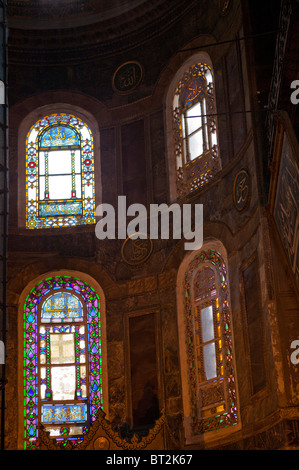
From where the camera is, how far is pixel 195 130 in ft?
49.3

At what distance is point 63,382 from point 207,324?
97.1 inches

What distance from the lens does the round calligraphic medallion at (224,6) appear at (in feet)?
46.7

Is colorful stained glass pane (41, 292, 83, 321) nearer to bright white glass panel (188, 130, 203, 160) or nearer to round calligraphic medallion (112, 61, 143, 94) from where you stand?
bright white glass panel (188, 130, 203, 160)

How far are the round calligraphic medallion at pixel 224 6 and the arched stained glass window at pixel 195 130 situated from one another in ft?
2.90

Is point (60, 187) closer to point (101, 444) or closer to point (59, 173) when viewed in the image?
point (59, 173)

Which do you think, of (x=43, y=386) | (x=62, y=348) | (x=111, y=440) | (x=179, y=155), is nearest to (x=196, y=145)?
(x=179, y=155)

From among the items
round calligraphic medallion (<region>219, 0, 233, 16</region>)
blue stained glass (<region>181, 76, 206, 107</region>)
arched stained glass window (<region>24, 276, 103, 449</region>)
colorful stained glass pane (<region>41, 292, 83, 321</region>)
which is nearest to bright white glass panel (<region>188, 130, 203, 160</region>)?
blue stained glass (<region>181, 76, 206, 107</region>)

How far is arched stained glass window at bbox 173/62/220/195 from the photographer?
1448 centimetres

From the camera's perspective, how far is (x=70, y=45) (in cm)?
1669

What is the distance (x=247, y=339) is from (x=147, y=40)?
592 centimetres

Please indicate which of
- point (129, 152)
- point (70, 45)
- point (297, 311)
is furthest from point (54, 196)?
point (297, 311)

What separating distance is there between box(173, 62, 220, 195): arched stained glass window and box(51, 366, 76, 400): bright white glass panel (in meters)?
3.19

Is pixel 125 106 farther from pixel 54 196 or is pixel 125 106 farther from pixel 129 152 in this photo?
pixel 54 196

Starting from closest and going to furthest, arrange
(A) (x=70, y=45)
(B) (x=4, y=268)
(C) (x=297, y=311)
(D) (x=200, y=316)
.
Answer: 1. (C) (x=297, y=311)
2. (B) (x=4, y=268)
3. (D) (x=200, y=316)
4. (A) (x=70, y=45)
